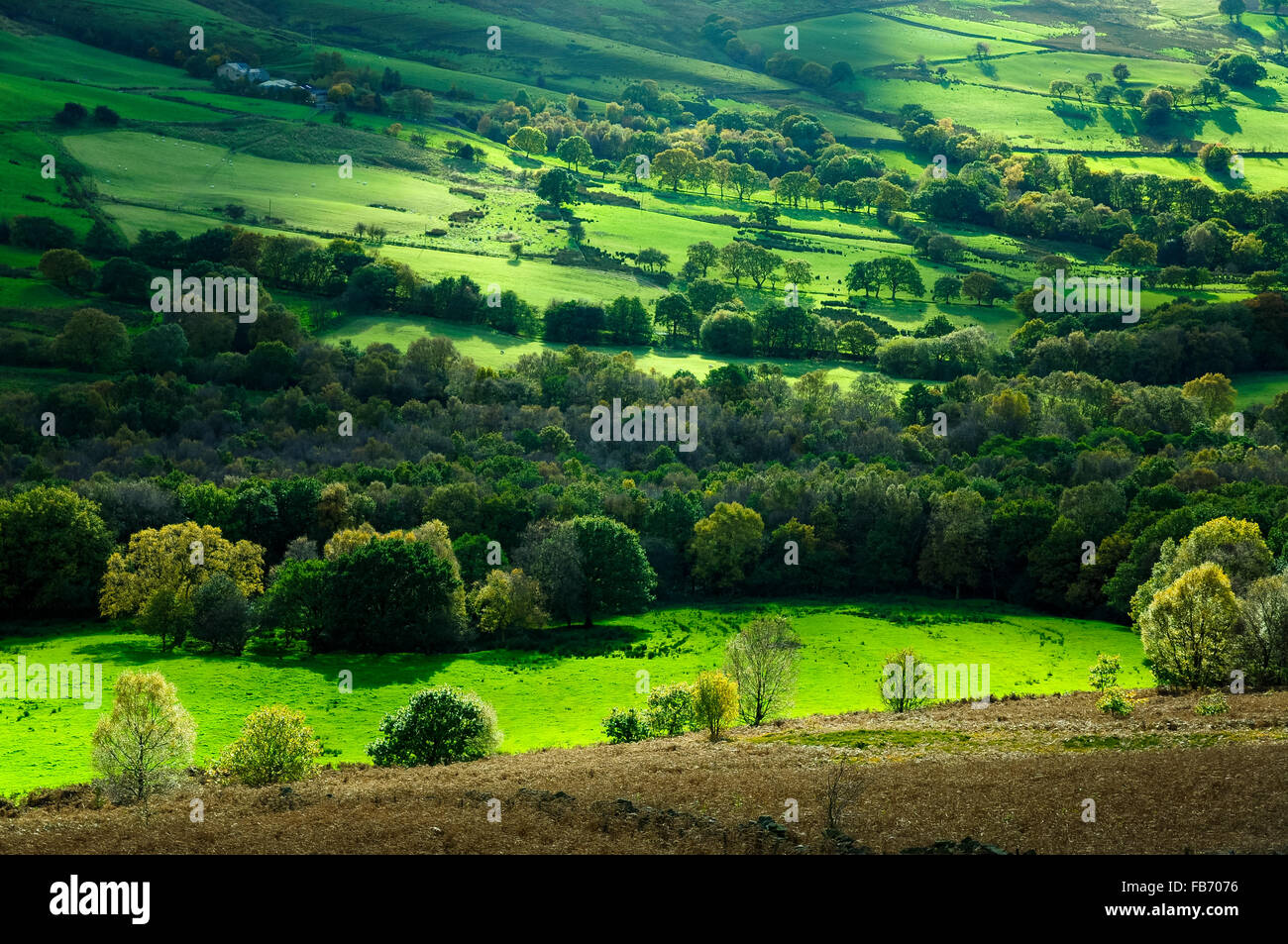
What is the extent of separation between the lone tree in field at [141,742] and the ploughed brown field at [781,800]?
136 centimetres

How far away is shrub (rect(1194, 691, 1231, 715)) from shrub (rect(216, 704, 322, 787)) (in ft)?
132

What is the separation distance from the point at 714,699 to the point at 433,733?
14.0 m

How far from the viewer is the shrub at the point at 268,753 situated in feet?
157

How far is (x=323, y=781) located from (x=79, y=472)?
231 feet

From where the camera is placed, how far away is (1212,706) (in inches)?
2026

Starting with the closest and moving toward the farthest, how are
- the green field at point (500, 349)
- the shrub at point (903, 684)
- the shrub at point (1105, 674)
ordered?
the shrub at point (903, 684), the shrub at point (1105, 674), the green field at point (500, 349)

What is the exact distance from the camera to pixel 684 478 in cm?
11406

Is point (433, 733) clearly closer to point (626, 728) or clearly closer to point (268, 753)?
point (268, 753)

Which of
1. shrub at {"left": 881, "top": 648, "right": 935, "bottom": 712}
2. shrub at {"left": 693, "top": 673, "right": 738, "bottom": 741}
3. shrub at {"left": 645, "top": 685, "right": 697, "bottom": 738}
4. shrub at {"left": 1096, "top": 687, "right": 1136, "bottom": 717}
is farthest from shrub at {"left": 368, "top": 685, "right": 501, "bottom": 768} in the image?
shrub at {"left": 1096, "top": 687, "right": 1136, "bottom": 717}

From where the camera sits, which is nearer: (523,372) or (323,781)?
(323,781)

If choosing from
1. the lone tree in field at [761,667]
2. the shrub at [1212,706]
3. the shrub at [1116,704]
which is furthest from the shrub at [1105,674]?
the lone tree in field at [761,667]

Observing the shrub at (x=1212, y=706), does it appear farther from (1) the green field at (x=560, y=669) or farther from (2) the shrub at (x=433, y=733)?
(2) the shrub at (x=433, y=733)

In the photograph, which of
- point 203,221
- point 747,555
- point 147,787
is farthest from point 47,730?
point 203,221
